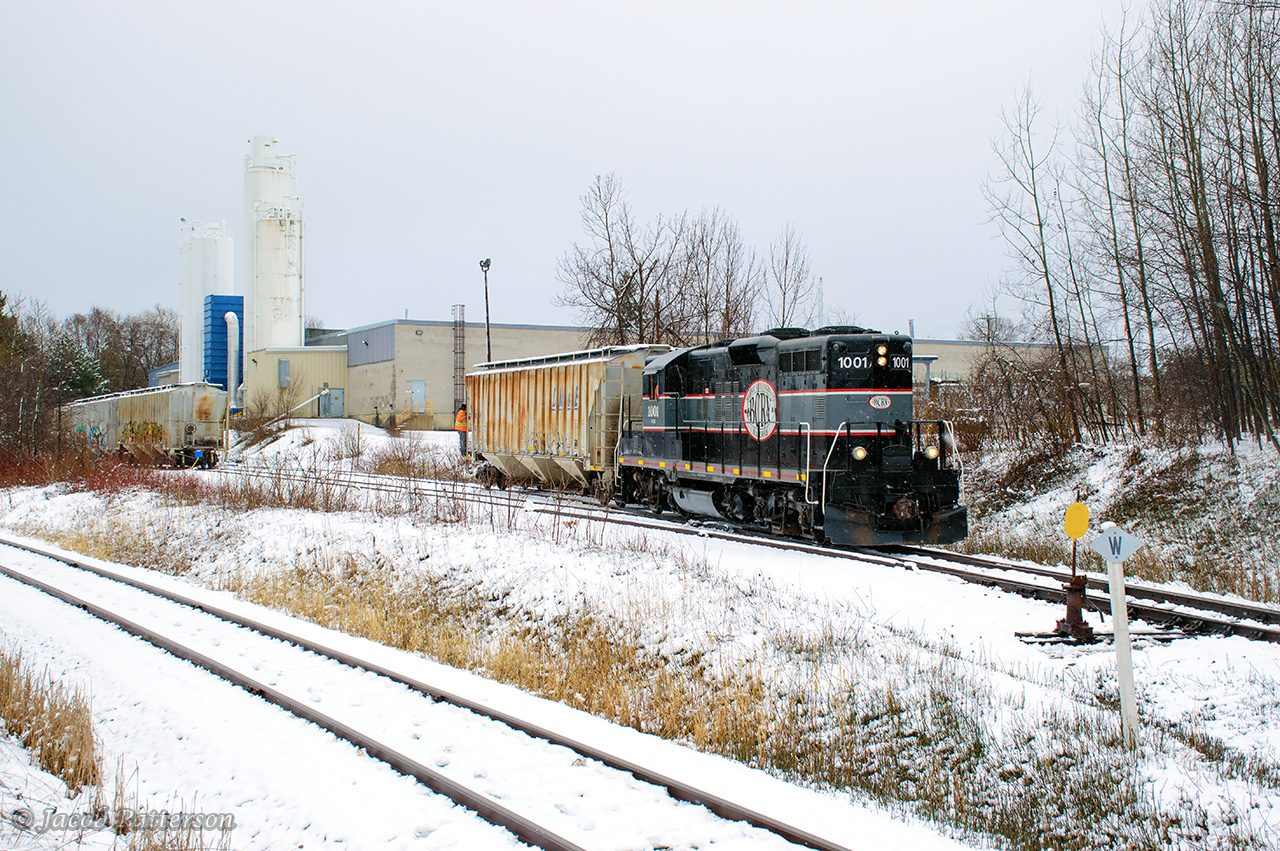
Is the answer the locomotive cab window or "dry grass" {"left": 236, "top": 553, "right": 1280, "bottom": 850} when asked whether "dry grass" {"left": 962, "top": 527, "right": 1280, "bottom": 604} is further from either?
"dry grass" {"left": 236, "top": 553, "right": 1280, "bottom": 850}

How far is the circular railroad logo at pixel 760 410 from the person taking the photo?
1348 cm

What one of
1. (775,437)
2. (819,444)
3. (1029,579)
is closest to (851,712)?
(1029,579)

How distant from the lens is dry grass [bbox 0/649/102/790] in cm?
536

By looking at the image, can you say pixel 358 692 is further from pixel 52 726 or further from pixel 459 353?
pixel 459 353

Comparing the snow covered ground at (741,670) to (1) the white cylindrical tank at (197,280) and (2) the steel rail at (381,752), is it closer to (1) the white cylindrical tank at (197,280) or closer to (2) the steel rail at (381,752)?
(2) the steel rail at (381,752)

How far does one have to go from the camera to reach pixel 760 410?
13.8 meters

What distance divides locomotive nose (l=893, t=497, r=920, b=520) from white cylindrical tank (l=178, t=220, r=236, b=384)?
187ft

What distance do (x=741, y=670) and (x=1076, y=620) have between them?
3300 mm

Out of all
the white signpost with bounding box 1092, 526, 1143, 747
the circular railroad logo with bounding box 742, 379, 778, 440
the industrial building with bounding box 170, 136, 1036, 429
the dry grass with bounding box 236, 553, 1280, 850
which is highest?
the industrial building with bounding box 170, 136, 1036, 429

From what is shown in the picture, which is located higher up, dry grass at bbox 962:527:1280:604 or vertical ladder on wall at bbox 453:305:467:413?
vertical ladder on wall at bbox 453:305:467:413

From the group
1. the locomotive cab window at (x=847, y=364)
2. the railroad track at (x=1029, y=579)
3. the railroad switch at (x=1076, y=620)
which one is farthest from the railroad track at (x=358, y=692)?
the locomotive cab window at (x=847, y=364)

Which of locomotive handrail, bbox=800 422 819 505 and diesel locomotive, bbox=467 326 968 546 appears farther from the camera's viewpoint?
locomotive handrail, bbox=800 422 819 505

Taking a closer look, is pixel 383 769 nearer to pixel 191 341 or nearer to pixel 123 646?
pixel 123 646

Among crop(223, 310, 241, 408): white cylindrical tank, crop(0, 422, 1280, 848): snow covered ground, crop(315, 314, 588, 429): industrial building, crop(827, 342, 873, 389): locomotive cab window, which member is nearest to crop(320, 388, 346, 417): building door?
crop(315, 314, 588, 429): industrial building
